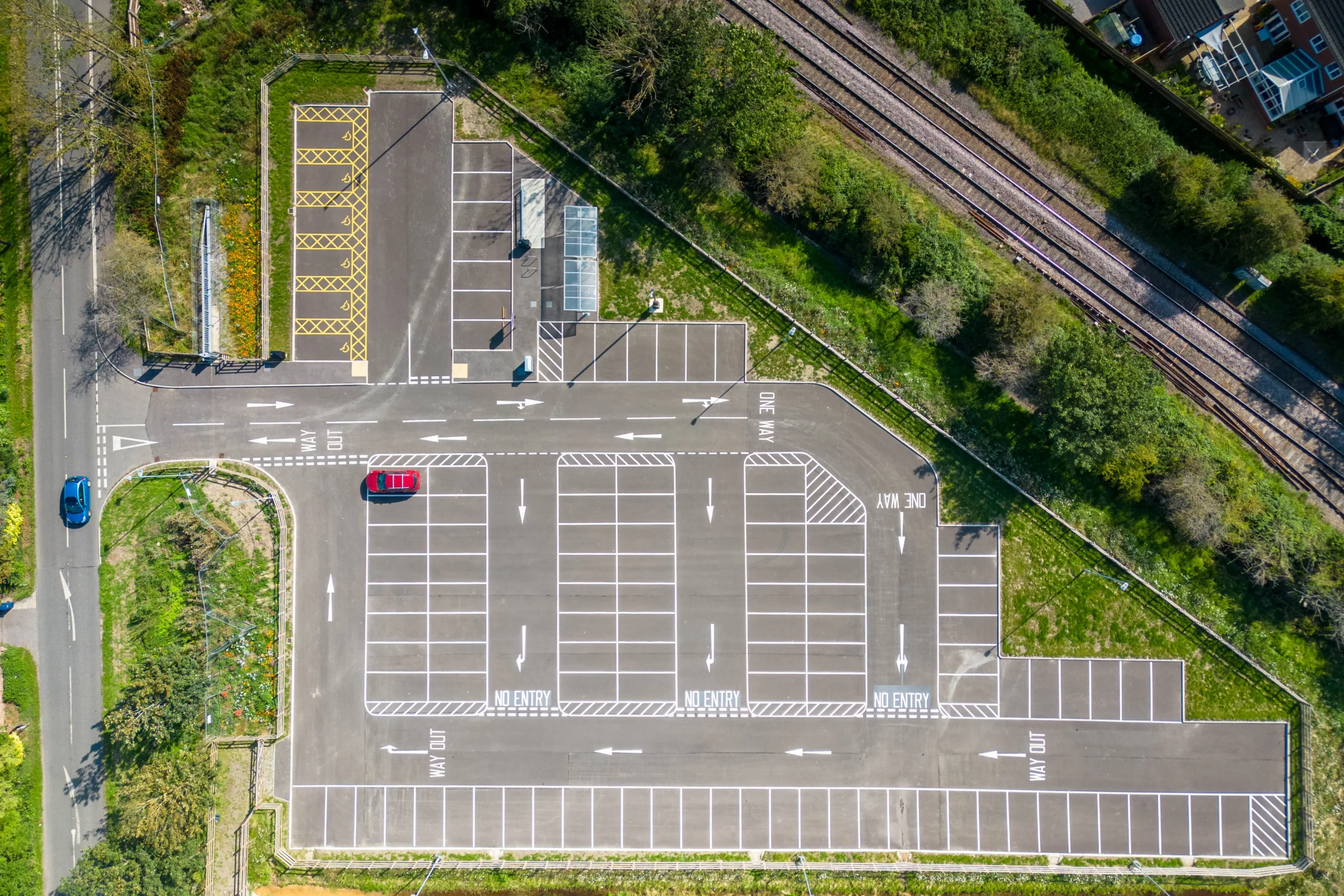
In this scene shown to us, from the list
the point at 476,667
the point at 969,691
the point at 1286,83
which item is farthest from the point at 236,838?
the point at 1286,83

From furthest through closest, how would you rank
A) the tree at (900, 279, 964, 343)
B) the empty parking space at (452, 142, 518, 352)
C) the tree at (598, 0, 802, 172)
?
the empty parking space at (452, 142, 518, 352) → the tree at (900, 279, 964, 343) → the tree at (598, 0, 802, 172)

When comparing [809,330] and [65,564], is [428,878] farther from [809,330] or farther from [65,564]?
[809,330]

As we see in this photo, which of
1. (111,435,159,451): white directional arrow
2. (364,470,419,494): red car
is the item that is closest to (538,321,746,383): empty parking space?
(364,470,419,494): red car

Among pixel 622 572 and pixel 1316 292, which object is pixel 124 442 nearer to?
pixel 622 572

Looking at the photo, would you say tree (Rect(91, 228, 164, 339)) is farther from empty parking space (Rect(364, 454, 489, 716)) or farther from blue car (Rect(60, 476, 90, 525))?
empty parking space (Rect(364, 454, 489, 716))

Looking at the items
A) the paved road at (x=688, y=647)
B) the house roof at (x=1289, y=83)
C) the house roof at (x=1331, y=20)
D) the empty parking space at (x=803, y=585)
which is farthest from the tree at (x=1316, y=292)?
the empty parking space at (x=803, y=585)

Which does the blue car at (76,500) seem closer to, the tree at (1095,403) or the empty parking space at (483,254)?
the empty parking space at (483,254)

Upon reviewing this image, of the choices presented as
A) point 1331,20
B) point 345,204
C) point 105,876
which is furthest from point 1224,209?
point 105,876
